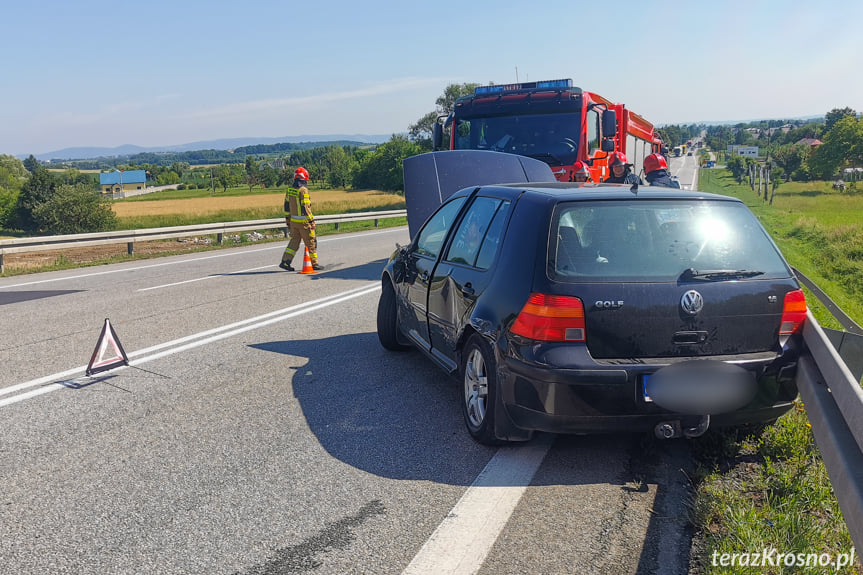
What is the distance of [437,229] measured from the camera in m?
5.84

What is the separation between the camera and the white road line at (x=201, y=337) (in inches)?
220

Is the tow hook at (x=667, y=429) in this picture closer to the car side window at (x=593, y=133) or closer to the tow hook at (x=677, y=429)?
the tow hook at (x=677, y=429)

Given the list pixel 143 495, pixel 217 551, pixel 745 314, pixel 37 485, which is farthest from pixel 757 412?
pixel 37 485

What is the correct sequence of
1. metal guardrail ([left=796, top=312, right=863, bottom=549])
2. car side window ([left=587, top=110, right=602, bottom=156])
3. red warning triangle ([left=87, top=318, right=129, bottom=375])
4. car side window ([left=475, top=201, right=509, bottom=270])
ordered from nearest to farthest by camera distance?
metal guardrail ([left=796, top=312, right=863, bottom=549]) < car side window ([left=475, top=201, right=509, bottom=270]) < red warning triangle ([left=87, top=318, right=129, bottom=375]) < car side window ([left=587, top=110, right=602, bottom=156])

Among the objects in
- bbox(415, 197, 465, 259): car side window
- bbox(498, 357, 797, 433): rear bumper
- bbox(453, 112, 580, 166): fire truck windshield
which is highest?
bbox(453, 112, 580, 166): fire truck windshield

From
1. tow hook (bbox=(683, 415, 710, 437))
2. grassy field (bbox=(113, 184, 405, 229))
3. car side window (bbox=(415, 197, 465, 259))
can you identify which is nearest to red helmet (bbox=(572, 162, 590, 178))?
car side window (bbox=(415, 197, 465, 259))

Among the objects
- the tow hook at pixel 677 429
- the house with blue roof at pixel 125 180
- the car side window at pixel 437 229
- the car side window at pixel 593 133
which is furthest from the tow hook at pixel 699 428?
the house with blue roof at pixel 125 180

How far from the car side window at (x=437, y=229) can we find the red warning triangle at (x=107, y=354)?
2617 millimetres

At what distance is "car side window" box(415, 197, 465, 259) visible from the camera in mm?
5613

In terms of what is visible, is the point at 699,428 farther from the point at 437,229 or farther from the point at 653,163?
the point at 653,163

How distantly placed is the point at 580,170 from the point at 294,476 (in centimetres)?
918

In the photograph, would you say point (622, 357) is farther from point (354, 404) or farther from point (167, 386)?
point (167, 386)

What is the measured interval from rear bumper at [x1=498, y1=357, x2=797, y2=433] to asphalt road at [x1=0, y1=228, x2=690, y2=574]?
12.5 inches

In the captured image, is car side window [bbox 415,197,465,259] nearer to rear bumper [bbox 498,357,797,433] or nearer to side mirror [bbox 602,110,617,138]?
rear bumper [bbox 498,357,797,433]
